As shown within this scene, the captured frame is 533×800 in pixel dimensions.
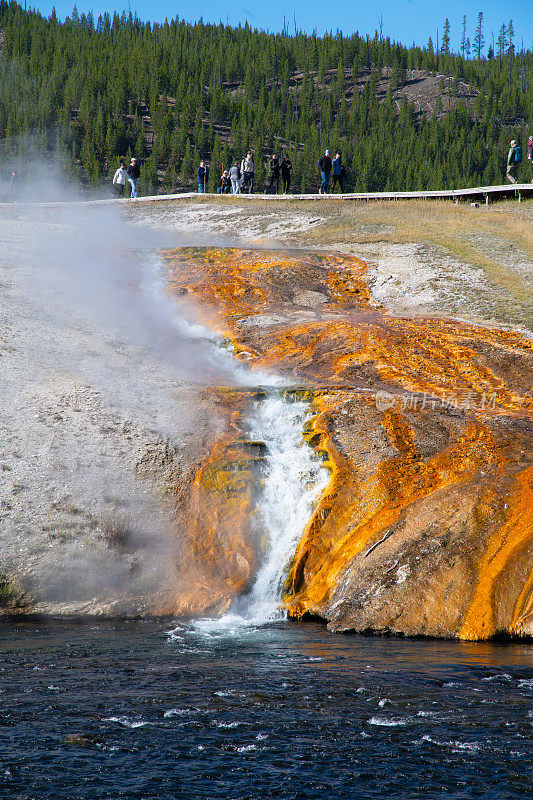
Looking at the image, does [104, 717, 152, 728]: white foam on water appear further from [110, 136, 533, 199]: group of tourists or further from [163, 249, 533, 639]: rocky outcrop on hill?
[110, 136, 533, 199]: group of tourists

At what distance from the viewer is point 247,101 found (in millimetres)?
119312

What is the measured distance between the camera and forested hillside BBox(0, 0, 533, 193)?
102 m

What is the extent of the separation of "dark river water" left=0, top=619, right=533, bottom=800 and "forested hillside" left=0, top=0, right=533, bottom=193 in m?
92.7

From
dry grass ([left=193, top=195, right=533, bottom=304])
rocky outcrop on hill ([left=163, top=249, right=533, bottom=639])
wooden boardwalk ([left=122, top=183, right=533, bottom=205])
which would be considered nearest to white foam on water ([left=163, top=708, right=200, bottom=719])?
rocky outcrop on hill ([left=163, top=249, right=533, bottom=639])

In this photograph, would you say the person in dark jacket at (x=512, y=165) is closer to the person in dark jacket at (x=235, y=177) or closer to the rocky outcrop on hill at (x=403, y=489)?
the person in dark jacket at (x=235, y=177)

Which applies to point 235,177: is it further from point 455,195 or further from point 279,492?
point 279,492

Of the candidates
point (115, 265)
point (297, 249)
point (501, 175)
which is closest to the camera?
point (115, 265)

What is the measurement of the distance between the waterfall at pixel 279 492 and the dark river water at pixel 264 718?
1432 mm

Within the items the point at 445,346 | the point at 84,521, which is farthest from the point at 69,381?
the point at 445,346

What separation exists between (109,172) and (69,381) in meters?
91.9

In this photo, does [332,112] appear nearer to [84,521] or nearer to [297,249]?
[297,249]

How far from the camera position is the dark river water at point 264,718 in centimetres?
627

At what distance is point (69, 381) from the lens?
14.9m

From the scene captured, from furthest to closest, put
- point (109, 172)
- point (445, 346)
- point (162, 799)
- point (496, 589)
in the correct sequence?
point (109, 172) → point (445, 346) → point (496, 589) → point (162, 799)
